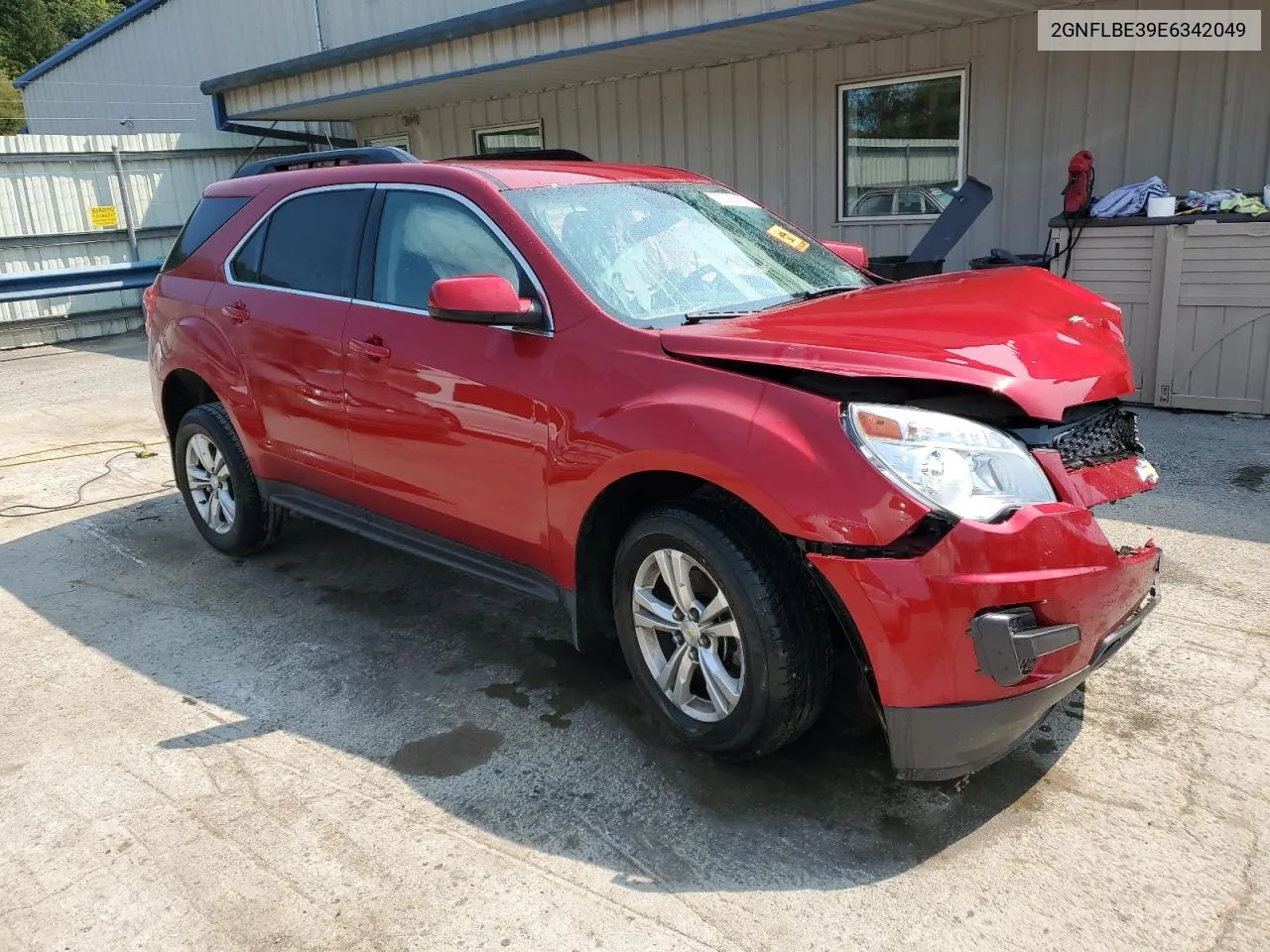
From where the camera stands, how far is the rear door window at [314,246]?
13.3ft

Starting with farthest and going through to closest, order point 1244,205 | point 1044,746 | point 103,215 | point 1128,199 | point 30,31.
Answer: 1. point 30,31
2. point 103,215
3. point 1128,199
4. point 1244,205
5. point 1044,746

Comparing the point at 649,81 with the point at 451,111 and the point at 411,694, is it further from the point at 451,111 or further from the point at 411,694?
the point at 411,694

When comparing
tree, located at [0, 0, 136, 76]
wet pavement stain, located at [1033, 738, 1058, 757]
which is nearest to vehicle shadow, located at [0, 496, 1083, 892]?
wet pavement stain, located at [1033, 738, 1058, 757]

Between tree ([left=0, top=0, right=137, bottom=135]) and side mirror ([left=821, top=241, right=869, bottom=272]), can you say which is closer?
side mirror ([left=821, top=241, right=869, bottom=272])

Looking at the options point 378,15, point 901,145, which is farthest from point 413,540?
point 378,15

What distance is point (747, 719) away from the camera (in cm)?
283

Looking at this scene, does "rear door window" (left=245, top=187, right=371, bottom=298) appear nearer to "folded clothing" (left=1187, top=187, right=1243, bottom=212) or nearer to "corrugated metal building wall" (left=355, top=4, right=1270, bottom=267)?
"folded clothing" (left=1187, top=187, right=1243, bottom=212)

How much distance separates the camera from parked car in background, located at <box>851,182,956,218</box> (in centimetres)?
859

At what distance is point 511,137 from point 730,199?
346 inches

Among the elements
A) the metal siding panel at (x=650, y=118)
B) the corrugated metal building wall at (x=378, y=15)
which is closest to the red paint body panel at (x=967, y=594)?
the metal siding panel at (x=650, y=118)

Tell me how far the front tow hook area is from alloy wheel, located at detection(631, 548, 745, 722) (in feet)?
2.21

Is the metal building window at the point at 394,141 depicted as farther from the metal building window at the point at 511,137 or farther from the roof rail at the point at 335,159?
the roof rail at the point at 335,159

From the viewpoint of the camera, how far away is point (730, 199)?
4148 mm

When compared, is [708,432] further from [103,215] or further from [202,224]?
[103,215]
